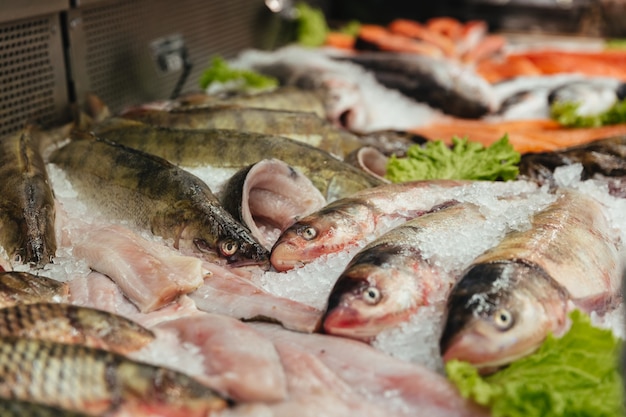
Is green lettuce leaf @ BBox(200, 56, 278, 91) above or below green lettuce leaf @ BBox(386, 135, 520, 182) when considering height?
below

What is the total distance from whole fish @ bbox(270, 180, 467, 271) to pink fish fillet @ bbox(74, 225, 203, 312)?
395 mm

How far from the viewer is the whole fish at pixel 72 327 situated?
2.01 metres

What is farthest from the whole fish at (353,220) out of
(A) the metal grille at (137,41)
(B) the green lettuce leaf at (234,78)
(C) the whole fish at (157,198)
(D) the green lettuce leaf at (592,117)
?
(B) the green lettuce leaf at (234,78)

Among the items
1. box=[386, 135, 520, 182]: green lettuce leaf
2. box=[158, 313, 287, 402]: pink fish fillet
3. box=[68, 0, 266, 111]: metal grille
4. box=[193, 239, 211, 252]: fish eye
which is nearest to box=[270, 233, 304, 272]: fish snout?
box=[193, 239, 211, 252]: fish eye

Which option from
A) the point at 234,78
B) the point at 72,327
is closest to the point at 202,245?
the point at 72,327

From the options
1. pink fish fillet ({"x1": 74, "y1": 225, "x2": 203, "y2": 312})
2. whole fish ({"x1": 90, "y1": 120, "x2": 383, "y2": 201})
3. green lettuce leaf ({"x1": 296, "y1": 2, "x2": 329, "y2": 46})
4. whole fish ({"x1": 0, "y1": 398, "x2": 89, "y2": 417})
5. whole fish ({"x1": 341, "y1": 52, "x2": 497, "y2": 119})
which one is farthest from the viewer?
green lettuce leaf ({"x1": 296, "y1": 2, "x2": 329, "y2": 46})

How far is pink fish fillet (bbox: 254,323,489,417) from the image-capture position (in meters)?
1.96

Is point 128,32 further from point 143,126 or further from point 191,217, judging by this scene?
point 191,217

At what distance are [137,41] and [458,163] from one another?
274 cm

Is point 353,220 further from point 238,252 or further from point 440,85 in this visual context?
point 440,85

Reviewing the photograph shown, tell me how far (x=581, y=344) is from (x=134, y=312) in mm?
1508

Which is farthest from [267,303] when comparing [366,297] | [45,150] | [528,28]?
[528,28]

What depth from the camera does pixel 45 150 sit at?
3801 millimetres

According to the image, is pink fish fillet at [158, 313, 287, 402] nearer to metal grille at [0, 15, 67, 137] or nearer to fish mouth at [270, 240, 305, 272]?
fish mouth at [270, 240, 305, 272]
